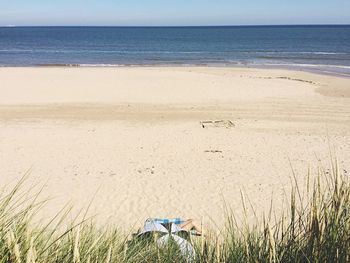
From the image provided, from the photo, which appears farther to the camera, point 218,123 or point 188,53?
point 188,53

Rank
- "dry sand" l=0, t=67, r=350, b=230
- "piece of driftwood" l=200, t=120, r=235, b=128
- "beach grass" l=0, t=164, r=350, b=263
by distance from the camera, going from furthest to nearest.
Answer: "piece of driftwood" l=200, t=120, r=235, b=128 < "dry sand" l=0, t=67, r=350, b=230 < "beach grass" l=0, t=164, r=350, b=263

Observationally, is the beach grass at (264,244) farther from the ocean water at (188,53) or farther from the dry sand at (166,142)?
the ocean water at (188,53)

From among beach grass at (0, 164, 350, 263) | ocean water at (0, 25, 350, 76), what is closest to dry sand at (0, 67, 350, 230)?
beach grass at (0, 164, 350, 263)

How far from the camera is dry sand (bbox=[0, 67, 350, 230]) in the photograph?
26.0 ft

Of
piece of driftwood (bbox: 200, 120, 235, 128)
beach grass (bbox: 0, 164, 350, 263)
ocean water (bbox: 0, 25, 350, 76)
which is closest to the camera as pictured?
beach grass (bbox: 0, 164, 350, 263)

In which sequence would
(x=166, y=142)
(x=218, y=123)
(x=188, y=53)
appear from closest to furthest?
(x=166, y=142) → (x=218, y=123) → (x=188, y=53)

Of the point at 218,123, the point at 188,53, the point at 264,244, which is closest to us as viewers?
the point at 264,244

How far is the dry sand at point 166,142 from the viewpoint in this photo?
26.0ft

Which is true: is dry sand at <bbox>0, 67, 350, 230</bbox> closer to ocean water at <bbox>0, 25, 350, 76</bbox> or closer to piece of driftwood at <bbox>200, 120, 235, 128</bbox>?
piece of driftwood at <bbox>200, 120, 235, 128</bbox>

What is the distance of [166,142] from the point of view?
37.9 ft

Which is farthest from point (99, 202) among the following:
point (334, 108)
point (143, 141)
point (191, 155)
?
point (334, 108)

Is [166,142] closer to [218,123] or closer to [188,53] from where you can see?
[218,123]

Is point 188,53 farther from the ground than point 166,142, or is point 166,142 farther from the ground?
point 166,142

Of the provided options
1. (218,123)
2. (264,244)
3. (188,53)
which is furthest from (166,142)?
(188,53)
